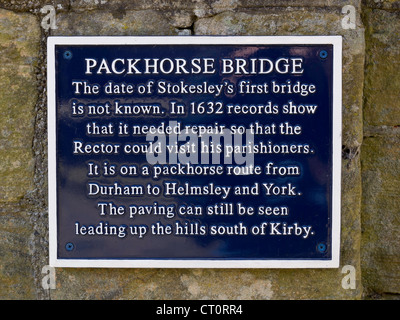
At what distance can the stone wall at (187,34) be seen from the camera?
2090mm

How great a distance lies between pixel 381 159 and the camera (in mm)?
2246

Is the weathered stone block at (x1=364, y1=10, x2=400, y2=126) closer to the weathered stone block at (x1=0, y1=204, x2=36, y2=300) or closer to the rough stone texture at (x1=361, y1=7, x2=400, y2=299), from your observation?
the rough stone texture at (x1=361, y1=7, x2=400, y2=299)

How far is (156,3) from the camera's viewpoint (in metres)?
2.10

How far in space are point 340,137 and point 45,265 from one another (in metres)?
1.50

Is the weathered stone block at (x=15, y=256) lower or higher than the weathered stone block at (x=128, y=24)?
lower

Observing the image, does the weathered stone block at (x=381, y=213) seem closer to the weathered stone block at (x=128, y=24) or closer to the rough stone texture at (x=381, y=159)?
the rough stone texture at (x=381, y=159)

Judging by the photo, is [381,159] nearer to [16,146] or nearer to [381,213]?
[381,213]

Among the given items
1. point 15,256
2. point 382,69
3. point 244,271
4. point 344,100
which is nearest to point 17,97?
point 15,256

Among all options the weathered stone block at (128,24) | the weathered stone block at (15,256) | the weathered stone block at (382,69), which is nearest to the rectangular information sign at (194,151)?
the weathered stone block at (128,24)

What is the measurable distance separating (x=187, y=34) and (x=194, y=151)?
0.54 metres

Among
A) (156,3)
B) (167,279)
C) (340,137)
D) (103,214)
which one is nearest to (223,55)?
(156,3)

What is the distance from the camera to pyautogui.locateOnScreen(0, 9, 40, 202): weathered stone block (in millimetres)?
2113

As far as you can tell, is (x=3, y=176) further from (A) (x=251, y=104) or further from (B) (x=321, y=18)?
(B) (x=321, y=18)

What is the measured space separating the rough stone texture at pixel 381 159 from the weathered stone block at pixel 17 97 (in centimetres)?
161
